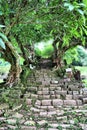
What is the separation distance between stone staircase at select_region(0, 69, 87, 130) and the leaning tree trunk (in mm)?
383

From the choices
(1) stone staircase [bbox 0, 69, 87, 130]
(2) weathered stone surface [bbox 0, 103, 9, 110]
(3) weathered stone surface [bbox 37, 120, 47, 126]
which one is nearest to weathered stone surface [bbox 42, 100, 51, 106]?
(1) stone staircase [bbox 0, 69, 87, 130]

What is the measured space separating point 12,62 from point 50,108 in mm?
1360

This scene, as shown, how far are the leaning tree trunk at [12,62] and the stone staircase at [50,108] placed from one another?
1.26 ft

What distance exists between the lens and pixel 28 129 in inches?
133

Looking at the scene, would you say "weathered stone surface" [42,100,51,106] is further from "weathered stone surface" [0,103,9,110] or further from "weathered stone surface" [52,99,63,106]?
"weathered stone surface" [0,103,9,110]

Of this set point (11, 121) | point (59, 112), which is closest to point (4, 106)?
point (11, 121)

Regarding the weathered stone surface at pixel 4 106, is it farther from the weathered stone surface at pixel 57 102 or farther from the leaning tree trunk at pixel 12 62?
the leaning tree trunk at pixel 12 62

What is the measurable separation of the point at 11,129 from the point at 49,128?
0.52 meters

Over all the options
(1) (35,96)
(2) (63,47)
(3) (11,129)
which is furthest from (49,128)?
(2) (63,47)

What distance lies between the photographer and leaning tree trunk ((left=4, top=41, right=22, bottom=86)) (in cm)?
477

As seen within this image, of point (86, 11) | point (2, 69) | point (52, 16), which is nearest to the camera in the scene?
point (86, 11)

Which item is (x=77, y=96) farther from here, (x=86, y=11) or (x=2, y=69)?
(x=2, y=69)

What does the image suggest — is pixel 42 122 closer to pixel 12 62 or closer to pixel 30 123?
pixel 30 123

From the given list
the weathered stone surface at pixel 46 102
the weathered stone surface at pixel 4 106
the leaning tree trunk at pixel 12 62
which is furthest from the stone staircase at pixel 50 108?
the leaning tree trunk at pixel 12 62
